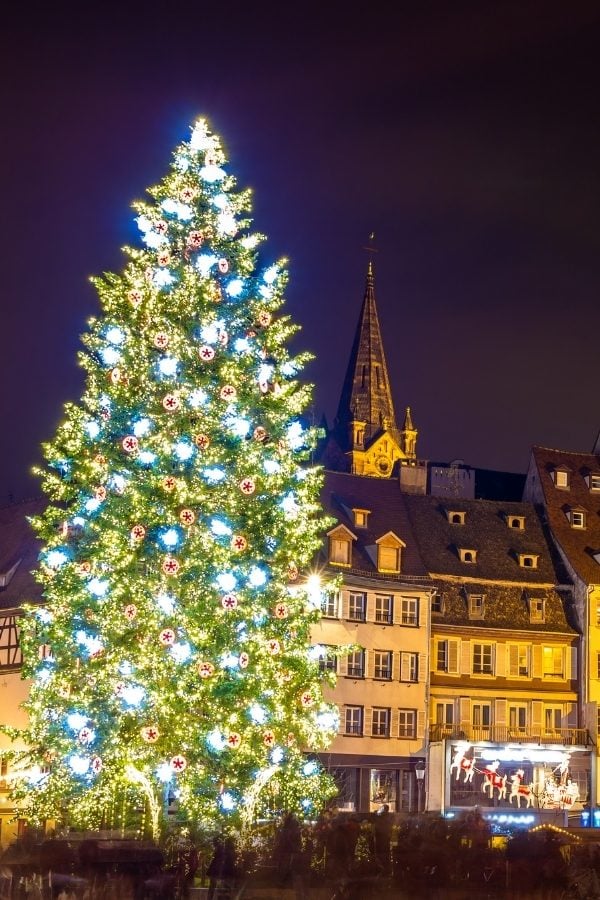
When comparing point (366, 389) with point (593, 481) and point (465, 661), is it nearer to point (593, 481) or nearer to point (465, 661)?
point (593, 481)

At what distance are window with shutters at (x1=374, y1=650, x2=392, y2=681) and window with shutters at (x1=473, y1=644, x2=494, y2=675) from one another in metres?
4.38

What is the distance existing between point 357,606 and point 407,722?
4.98 metres

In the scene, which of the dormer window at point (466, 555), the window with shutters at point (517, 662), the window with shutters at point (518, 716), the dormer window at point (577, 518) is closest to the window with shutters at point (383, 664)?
the window with shutters at point (517, 662)

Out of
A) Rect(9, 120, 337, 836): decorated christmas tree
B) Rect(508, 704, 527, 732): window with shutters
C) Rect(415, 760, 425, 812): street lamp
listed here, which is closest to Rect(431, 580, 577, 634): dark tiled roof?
Rect(508, 704, 527, 732): window with shutters

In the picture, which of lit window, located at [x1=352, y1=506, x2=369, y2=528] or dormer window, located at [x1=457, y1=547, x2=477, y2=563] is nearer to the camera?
lit window, located at [x1=352, y1=506, x2=369, y2=528]

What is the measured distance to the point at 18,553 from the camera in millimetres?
64250

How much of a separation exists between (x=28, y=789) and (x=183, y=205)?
13.5 metres

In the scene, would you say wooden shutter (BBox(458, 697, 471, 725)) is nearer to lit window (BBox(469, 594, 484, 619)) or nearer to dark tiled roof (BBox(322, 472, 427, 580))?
lit window (BBox(469, 594, 484, 619))

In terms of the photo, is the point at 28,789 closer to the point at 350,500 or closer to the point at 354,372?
the point at 350,500

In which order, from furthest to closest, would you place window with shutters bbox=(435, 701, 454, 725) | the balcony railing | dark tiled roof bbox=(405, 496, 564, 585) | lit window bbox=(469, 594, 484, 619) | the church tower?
the church tower < dark tiled roof bbox=(405, 496, 564, 585) < lit window bbox=(469, 594, 484, 619) < window with shutters bbox=(435, 701, 454, 725) < the balcony railing

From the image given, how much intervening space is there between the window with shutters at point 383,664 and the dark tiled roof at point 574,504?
32.1ft

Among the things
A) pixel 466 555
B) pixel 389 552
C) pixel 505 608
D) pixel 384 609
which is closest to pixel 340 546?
pixel 389 552

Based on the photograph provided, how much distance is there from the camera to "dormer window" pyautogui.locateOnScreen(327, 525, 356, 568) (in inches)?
2408

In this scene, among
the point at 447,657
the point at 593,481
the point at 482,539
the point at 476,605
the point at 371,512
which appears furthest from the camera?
the point at 593,481
